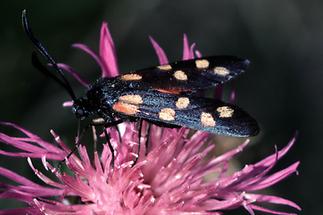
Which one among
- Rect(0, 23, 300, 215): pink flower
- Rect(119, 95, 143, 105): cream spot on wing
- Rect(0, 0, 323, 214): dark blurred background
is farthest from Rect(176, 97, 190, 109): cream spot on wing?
Rect(0, 0, 323, 214): dark blurred background

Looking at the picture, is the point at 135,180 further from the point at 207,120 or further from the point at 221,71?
the point at 221,71

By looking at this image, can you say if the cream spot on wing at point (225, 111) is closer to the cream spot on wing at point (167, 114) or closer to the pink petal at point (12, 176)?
the cream spot on wing at point (167, 114)

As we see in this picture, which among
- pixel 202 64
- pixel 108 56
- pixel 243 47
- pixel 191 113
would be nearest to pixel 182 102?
pixel 191 113

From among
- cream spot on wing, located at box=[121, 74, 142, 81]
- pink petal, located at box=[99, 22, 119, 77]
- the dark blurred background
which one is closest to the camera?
cream spot on wing, located at box=[121, 74, 142, 81]

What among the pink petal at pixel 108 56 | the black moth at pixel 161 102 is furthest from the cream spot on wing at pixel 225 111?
the pink petal at pixel 108 56

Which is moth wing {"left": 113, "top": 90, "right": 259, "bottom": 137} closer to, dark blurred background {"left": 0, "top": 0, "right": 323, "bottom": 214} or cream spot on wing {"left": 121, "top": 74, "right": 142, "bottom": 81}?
cream spot on wing {"left": 121, "top": 74, "right": 142, "bottom": 81}

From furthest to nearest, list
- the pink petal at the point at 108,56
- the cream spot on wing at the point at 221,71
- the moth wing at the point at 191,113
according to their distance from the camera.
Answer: the pink petal at the point at 108,56 → the cream spot on wing at the point at 221,71 → the moth wing at the point at 191,113
